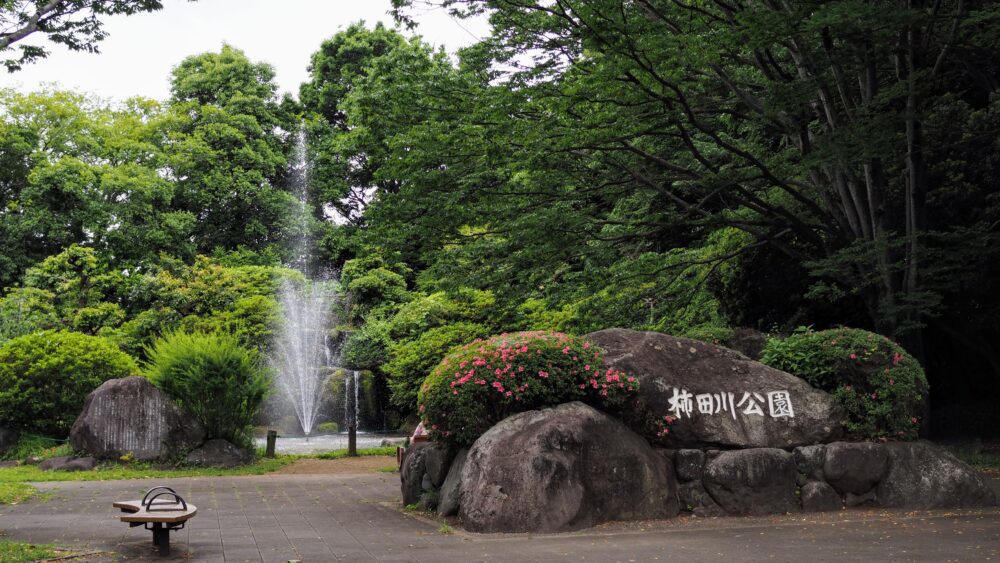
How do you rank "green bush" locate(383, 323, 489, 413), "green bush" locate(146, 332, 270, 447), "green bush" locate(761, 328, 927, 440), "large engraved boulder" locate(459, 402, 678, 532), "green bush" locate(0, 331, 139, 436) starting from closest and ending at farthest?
1. "large engraved boulder" locate(459, 402, 678, 532)
2. "green bush" locate(761, 328, 927, 440)
3. "green bush" locate(146, 332, 270, 447)
4. "green bush" locate(0, 331, 139, 436)
5. "green bush" locate(383, 323, 489, 413)

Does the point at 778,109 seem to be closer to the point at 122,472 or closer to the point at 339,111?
the point at 122,472

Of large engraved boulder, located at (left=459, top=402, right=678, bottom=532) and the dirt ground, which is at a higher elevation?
large engraved boulder, located at (left=459, top=402, right=678, bottom=532)

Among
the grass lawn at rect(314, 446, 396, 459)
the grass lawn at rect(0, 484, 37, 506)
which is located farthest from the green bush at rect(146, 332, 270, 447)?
the grass lawn at rect(0, 484, 37, 506)

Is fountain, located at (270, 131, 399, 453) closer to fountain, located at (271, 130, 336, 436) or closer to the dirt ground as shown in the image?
fountain, located at (271, 130, 336, 436)

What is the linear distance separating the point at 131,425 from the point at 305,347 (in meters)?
11.8

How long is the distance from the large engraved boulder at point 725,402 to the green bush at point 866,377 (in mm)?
241

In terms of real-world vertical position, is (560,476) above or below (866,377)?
below

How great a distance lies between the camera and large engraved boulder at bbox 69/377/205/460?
1363cm

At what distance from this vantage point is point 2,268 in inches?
1095

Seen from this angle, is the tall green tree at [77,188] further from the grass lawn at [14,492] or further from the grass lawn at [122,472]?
the grass lawn at [14,492]

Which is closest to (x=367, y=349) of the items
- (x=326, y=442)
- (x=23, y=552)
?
(x=326, y=442)

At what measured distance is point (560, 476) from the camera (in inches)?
299

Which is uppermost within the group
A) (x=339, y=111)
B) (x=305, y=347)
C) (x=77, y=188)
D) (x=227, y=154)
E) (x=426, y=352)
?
(x=339, y=111)

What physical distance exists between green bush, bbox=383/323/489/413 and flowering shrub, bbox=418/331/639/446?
781 centimetres
